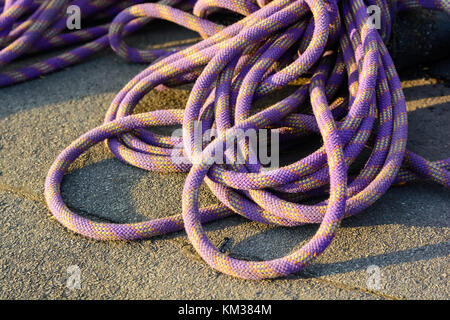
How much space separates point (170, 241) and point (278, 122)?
51cm

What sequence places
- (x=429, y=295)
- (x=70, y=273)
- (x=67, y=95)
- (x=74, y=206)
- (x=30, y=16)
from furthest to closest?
(x=30, y=16) < (x=67, y=95) < (x=74, y=206) < (x=70, y=273) < (x=429, y=295)

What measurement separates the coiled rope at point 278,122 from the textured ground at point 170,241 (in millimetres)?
47

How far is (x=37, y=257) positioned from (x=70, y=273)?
0.13m

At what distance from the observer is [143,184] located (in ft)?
6.34

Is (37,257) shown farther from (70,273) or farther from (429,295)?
(429,295)

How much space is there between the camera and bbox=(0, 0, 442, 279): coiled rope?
165cm

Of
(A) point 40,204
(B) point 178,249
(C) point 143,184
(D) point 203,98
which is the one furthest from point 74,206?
(D) point 203,98

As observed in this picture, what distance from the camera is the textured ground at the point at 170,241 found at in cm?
158
